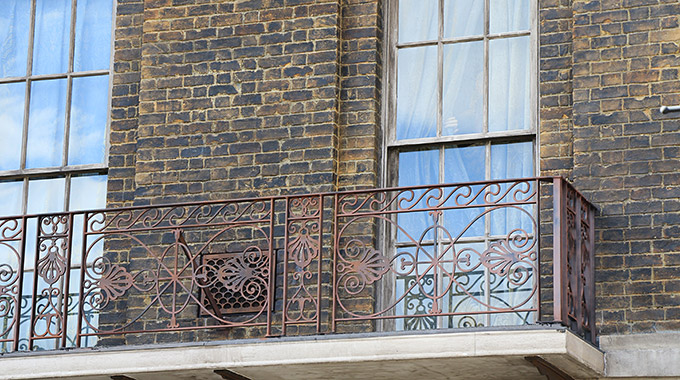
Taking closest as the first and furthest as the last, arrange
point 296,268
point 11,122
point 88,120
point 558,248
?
point 558,248
point 296,268
point 88,120
point 11,122

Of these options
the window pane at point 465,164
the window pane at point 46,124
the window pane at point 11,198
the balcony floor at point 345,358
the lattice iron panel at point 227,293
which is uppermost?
the window pane at point 46,124

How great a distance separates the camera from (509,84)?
35.8 feet

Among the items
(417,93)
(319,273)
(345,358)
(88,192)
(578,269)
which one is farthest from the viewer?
(88,192)

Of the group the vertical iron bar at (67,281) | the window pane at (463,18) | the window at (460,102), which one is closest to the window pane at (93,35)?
the vertical iron bar at (67,281)

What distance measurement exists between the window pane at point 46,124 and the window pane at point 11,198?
19 centimetres

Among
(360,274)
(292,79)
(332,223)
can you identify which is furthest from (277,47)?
(360,274)

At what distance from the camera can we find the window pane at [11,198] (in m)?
Result: 11.8

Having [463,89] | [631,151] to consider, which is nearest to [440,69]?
[463,89]

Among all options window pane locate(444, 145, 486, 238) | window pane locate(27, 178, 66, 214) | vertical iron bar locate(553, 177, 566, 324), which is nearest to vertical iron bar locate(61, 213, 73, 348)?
window pane locate(27, 178, 66, 214)

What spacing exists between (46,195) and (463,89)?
135 inches

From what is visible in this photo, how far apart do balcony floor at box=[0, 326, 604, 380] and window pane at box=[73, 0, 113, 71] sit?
2807mm

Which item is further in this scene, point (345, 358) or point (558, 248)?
point (345, 358)

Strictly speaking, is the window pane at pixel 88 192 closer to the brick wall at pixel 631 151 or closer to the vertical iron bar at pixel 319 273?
the vertical iron bar at pixel 319 273

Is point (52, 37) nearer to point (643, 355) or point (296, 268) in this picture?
point (296, 268)
